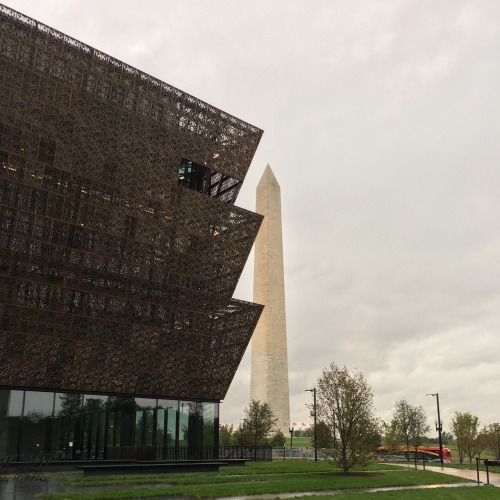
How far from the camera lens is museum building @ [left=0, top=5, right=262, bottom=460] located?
3055 cm

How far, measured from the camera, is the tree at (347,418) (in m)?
31.4

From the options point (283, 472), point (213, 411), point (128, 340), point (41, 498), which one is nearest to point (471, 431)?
point (213, 411)

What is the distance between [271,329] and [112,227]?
33.5 m

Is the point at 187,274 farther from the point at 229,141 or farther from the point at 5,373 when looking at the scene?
the point at 5,373

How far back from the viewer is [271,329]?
63938mm

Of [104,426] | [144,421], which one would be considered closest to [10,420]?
[104,426]

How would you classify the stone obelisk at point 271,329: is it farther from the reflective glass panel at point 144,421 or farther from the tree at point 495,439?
the reflective glass panel at point 144,421

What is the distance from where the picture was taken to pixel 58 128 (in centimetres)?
3105

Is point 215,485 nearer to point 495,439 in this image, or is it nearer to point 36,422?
point 36,422

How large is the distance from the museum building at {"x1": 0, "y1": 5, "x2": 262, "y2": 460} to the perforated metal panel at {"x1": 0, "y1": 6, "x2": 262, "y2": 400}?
8 centimetres

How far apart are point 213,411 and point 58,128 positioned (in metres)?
22.4

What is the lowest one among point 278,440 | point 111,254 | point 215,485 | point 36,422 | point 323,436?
point 215,485

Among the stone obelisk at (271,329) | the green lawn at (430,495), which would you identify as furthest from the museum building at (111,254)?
the stone obelisk at (271,329)

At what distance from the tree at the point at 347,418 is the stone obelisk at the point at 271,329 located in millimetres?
30136
